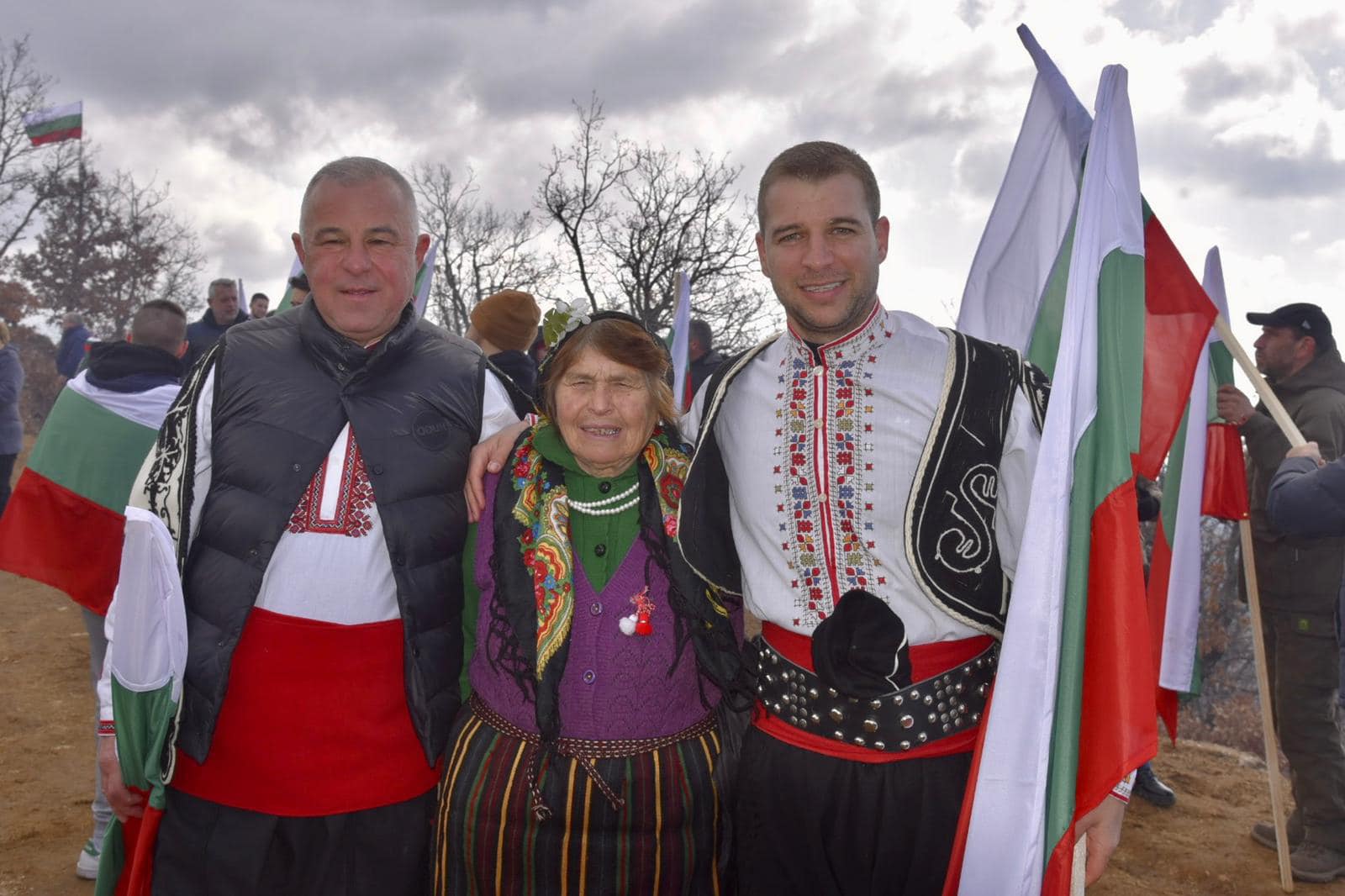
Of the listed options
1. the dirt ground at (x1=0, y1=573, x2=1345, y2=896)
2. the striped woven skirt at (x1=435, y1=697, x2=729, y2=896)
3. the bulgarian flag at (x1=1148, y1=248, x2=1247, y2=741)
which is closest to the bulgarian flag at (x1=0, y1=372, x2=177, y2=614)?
the dirt ground at (x1=0, y1=573, x2=1345, y2=896)

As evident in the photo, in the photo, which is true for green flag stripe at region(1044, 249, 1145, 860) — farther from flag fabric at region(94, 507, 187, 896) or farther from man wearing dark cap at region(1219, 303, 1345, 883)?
man wearing dark cap at region(1219, 303, 1345, 883)

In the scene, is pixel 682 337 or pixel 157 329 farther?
pixel 682 337

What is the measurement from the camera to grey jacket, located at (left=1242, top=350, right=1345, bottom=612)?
4.39m

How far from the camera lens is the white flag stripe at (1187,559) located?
3.60 m

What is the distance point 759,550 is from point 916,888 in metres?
0.82

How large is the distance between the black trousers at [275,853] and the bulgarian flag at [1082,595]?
137 centimetres

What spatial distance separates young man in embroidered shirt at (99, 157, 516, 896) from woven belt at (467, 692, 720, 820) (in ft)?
0.90

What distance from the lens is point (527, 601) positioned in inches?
89.0

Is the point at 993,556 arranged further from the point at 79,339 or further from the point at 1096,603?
the point at 79,339

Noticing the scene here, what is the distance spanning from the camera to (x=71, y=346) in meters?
11.0

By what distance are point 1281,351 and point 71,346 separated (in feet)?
39.2

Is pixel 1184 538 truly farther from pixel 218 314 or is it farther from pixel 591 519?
pixel 218 314

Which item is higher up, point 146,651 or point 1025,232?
point 1025,232

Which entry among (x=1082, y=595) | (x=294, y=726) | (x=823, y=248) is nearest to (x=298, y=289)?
A: (x=294, y=726)
